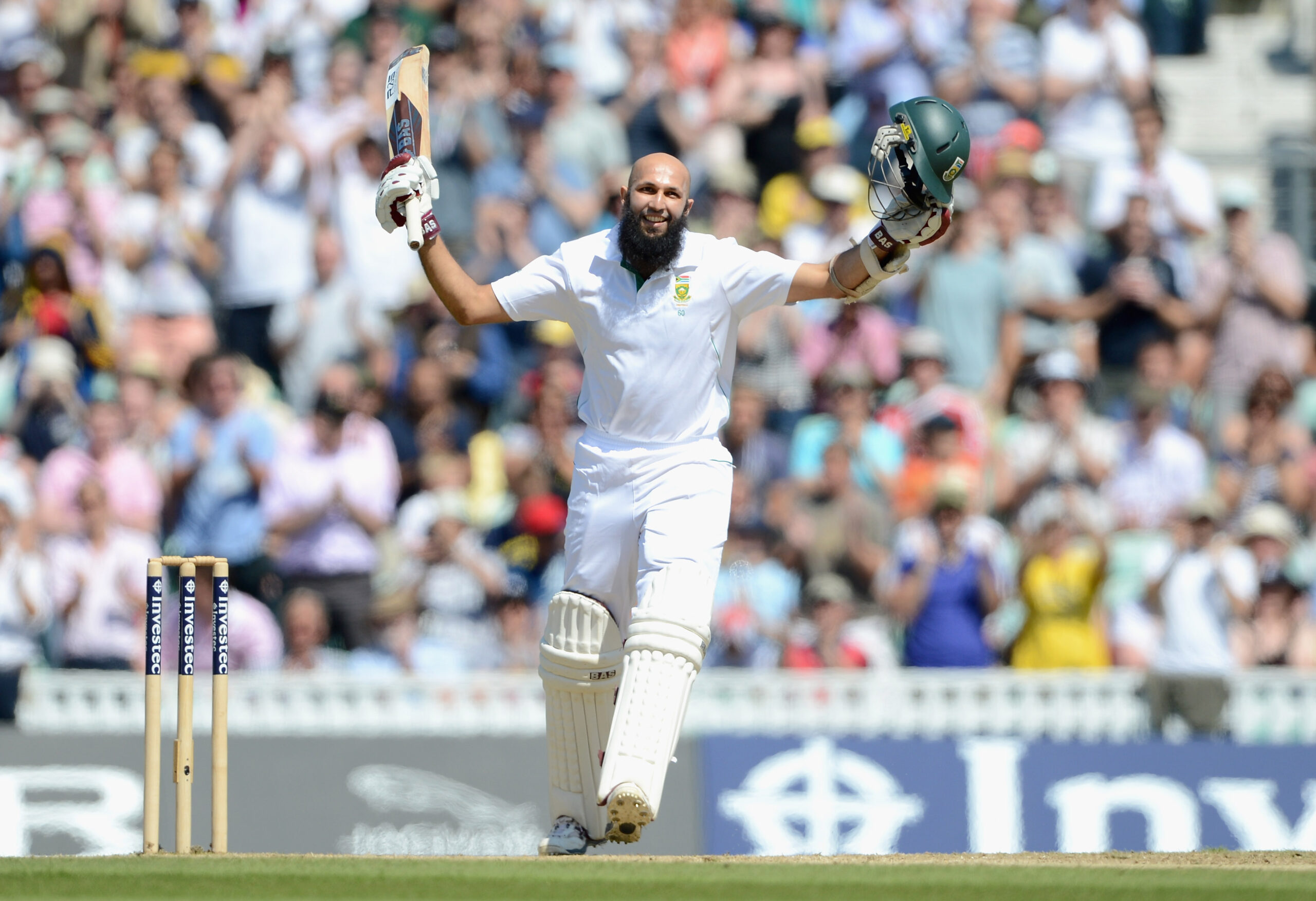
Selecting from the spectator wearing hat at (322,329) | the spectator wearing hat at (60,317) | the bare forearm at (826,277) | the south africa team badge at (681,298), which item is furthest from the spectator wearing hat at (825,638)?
the spectator wearing hat at (60,317)

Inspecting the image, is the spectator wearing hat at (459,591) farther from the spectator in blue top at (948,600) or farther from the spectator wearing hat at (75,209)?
the spectator wearing hat at (75,209)

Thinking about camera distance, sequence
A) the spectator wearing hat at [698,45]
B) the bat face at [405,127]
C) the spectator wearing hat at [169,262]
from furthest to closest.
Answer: the spectator wearing hat at [698,45] < the spectator wearing hat at [169,262] < the bat face at [405,127]

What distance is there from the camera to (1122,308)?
12.5 meters

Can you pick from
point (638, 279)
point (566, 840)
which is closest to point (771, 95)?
point (638, 279)

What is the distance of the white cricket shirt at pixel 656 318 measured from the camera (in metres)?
6.55

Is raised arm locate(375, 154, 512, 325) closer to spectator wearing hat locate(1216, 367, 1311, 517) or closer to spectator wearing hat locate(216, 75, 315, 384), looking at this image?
spectator wearing hat locate(216, 75, 315, 384)

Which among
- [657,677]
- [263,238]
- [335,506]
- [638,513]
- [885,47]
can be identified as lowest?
[657,677]

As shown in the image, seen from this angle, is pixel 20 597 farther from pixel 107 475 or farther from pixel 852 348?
pixel 852 348

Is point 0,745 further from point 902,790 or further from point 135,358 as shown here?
point 902,790

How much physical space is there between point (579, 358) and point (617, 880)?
22.1 ft

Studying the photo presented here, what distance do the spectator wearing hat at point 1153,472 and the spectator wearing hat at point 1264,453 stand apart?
16 cm

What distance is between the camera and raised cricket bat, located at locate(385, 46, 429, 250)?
6711 millimetres

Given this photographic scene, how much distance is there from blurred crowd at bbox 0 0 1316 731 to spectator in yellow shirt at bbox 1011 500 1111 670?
0.07ft

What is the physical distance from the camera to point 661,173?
6.63 m
